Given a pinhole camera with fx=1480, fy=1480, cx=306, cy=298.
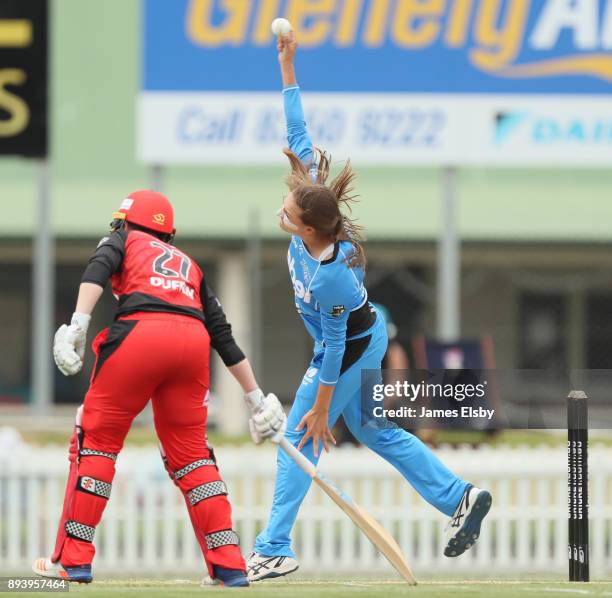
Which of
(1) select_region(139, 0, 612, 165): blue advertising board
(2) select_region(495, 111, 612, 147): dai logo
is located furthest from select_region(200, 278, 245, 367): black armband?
(2) select_region(495, 111, 612, 147): dai logo

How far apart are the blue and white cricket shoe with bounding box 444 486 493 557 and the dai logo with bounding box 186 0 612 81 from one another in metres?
→ 9.51

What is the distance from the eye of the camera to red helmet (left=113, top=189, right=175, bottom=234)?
252 inches

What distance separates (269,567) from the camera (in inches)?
258

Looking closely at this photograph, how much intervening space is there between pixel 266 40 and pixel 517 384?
368 inches

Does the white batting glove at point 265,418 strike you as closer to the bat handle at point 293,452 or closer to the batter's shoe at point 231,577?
the bat handle at point 293,452

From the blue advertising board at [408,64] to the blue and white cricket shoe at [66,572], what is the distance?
9288 millimetres

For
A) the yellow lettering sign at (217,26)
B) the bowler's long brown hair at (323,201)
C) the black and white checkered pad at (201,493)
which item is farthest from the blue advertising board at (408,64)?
the black and white checkered pad at (201,493)

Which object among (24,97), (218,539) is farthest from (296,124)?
(24,97)

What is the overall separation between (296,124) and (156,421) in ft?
4.82

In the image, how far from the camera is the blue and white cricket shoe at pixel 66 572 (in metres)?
6.08

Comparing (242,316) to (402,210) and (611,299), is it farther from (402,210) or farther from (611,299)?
(611,299)

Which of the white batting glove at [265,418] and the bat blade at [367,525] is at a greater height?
the white batting glove at [265,418]

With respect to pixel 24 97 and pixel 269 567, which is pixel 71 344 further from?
pixel 24 97

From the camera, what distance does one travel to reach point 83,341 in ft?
19.6
